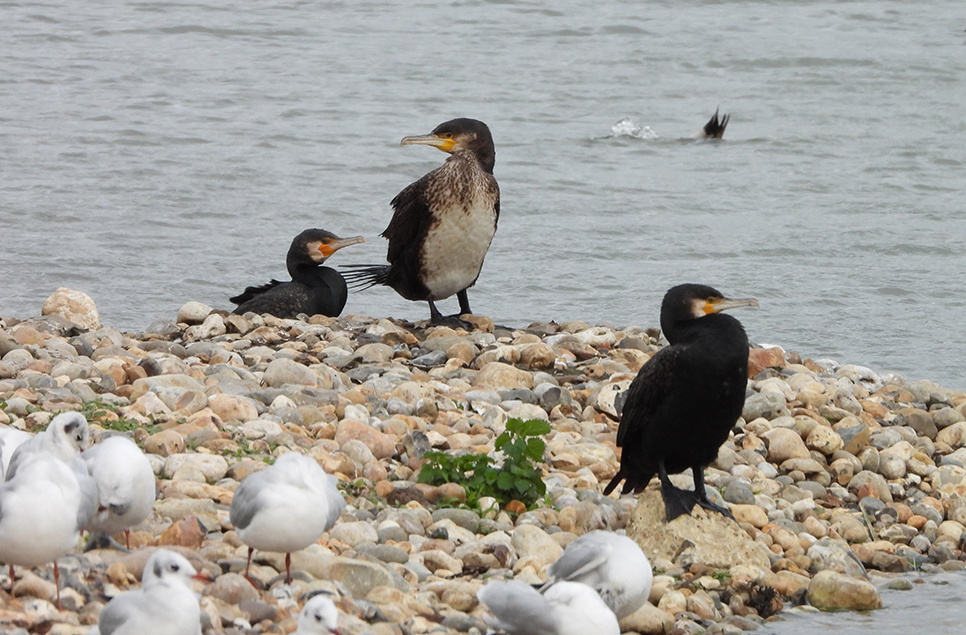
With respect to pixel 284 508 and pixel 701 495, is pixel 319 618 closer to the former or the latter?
pixel 284 508

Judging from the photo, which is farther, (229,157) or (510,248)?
(229,157)

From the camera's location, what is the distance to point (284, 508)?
4012mm

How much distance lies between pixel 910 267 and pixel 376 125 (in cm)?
696

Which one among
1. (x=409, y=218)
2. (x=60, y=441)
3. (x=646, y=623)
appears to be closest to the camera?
(x=60, y=441)

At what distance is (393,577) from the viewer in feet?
14.4

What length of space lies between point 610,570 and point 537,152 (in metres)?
11.5

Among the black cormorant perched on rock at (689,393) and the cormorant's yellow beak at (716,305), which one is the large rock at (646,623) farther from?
the cormorant's yellow beak at (716,305)

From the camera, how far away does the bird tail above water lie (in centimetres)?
916

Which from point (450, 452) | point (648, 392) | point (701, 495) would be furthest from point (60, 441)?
point (701, 495)

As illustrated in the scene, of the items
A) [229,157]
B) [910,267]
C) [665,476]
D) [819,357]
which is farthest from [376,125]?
[665,476]

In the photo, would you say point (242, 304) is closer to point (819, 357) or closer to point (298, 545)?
point (819, 357)

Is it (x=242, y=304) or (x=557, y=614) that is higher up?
(x=557, y=614)

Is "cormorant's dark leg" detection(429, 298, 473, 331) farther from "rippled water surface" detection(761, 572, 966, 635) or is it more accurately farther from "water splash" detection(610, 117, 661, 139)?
"water splash" detection(610, 117, 661, 139)

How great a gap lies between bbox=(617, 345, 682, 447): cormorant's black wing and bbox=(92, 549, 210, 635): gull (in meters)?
2.42
